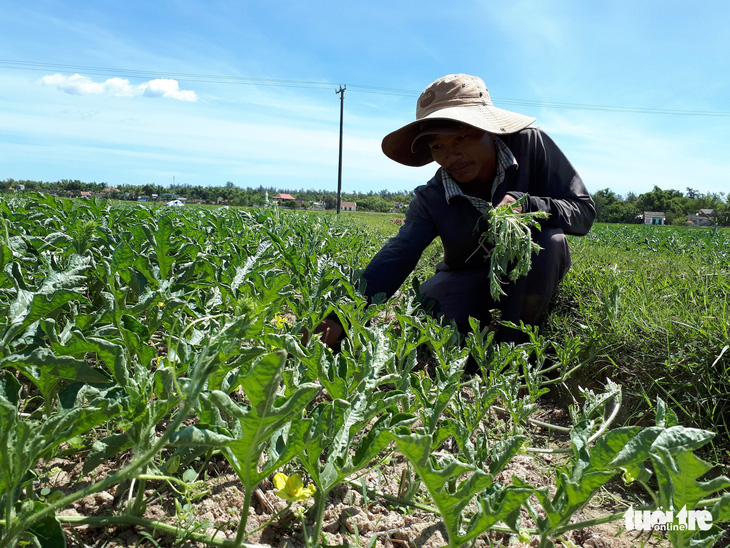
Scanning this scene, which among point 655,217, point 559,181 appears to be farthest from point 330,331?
point 655,217

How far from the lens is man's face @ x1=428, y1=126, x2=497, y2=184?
3215mm

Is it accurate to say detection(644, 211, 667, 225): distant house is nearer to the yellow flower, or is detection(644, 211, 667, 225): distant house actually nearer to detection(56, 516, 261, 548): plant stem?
the yellow flower

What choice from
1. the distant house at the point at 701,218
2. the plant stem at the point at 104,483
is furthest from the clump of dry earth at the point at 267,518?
the distant house at the point at 701,218

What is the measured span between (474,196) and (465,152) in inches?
18.4

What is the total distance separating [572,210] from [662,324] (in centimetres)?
104

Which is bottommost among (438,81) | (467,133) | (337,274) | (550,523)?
(550,523)

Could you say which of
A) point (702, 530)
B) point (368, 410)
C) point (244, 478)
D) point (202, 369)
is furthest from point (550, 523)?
point (202, 369)

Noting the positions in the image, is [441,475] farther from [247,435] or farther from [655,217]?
[655,217]

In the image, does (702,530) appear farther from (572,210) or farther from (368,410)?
(572,210)

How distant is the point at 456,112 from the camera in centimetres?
298

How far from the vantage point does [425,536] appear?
140 centimetres

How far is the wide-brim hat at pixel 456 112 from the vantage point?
300 centimetres

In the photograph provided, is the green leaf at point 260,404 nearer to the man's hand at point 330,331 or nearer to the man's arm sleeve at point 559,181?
the man's hand at point 330,331

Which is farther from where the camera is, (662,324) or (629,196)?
(629,196)
